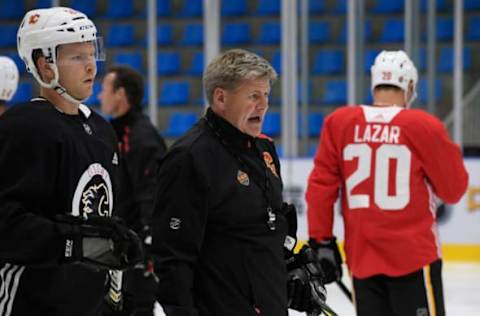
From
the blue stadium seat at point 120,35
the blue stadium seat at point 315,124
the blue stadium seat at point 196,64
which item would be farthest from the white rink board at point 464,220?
the blue stadium seat at point 120,35

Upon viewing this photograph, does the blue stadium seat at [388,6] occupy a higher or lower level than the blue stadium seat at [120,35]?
higher

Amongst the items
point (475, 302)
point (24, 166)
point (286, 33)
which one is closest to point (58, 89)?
point (24, 166)

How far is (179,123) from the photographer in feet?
31.1

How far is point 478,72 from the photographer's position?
9.06m

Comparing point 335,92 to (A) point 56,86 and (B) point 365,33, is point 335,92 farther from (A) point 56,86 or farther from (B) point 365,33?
(A) point 56,86

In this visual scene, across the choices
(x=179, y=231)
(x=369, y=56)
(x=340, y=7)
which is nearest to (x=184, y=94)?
(x=340, y=7)

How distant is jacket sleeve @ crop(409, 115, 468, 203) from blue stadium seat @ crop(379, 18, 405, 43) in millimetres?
6428

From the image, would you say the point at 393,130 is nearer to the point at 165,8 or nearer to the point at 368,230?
the point at 368,230

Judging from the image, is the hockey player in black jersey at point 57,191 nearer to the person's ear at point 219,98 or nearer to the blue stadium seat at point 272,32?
the person's ear at point 219,98

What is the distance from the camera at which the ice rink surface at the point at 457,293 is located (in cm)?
521

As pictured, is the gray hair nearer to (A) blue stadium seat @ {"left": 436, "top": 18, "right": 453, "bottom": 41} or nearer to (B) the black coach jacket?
(B) the black coach jacket

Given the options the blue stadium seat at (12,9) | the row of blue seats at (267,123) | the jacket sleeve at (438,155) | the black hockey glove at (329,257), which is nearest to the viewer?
the jacket sleeve at (438,155)

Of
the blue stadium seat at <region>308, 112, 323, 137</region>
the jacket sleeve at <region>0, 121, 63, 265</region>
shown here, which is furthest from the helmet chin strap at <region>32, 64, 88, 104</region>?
the blue stadium seat at <region>308, 112, 323, 137</region>

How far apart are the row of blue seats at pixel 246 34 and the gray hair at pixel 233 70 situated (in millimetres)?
7170
